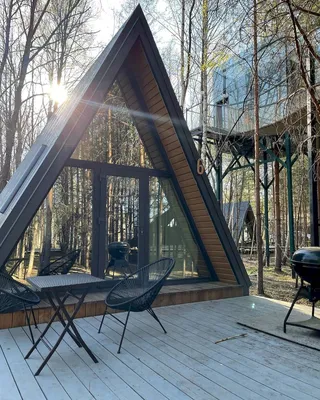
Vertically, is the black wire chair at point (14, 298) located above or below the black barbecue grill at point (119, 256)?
below

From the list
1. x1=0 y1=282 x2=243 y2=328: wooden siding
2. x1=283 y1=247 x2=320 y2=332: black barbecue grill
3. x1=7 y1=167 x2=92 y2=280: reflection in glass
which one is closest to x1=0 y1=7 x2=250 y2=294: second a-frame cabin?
x1=7 y1=167 x2=92 y2=280: reflection in glass

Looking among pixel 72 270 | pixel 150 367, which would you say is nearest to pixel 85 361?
pixel 150 367

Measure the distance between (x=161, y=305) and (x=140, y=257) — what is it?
2.56 feet

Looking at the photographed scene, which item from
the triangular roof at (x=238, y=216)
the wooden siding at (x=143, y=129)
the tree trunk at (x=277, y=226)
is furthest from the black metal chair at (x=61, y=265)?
the triangular roof at (x=238, y=216)

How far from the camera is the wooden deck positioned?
2.12 meters

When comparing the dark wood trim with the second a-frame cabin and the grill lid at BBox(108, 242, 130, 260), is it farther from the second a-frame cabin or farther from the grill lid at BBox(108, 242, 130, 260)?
the grill lid at BBox(108, 242, 130, 260)

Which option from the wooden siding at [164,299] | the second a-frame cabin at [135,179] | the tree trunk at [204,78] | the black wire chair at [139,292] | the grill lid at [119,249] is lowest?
the wooden siding at [164,299]

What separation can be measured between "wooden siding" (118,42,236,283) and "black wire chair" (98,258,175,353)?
1.05m

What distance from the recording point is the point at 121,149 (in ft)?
15.8

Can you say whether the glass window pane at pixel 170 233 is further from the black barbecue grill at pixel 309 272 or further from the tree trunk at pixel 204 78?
the tree trunk at pixel 204 78

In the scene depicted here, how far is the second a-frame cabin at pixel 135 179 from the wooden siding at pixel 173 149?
0.02 m

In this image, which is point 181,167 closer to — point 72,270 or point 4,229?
point 72,270

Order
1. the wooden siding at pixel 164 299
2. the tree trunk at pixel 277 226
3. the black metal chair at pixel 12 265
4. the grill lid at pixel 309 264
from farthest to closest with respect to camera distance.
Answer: the tree trunk at pixel 277 226 → the black metal chair at pixel 12 265 → the wooden siding at pixel 164 299 → the grill lid at pixel 309 264

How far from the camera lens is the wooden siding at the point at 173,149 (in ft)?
15.0
